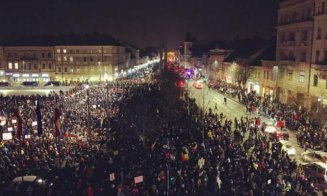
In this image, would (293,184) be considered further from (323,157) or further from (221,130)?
(221,130)

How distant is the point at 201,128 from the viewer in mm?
26781

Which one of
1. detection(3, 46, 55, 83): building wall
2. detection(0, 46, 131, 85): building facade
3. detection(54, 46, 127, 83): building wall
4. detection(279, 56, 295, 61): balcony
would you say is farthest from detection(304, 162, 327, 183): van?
detection(3, 46, 55, 83): building wall

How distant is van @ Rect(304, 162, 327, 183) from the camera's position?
18.3 meters

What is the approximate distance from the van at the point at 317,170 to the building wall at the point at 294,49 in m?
22.5

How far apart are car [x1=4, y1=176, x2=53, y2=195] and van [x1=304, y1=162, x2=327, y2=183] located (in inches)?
542

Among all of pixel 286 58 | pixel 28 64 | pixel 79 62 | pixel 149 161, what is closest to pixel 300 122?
pixel 149 161

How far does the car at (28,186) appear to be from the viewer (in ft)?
53.2

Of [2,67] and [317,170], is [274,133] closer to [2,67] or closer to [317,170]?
[317,170]

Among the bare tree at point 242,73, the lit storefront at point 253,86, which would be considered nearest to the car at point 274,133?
the lit storefront at point 253,86

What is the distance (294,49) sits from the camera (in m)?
44.5

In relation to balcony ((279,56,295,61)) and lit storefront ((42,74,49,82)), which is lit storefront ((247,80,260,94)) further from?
lit storefront ((42,74,49,82))

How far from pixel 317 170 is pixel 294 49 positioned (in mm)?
28829

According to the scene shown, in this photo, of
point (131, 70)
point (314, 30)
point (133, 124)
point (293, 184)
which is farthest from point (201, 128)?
point (131, 70)

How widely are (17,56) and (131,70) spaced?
135 ft
